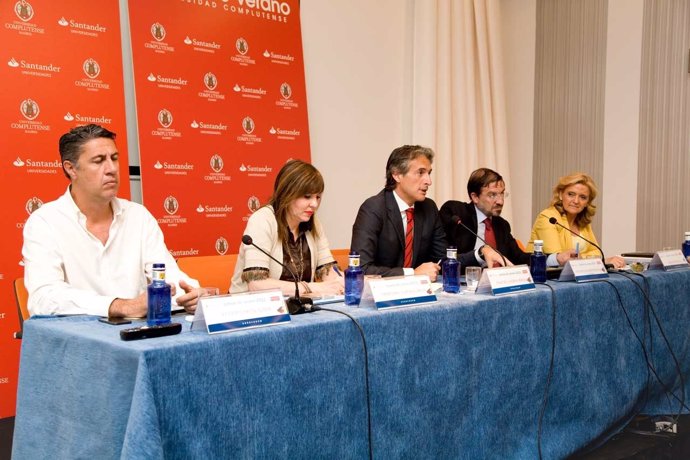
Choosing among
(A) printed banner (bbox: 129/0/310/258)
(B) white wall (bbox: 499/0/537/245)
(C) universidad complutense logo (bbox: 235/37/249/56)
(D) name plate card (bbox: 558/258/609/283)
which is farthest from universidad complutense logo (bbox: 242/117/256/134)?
(B) white wall (bbox: 499/0/537/245)

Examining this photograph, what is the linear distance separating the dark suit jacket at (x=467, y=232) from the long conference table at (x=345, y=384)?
0.93 meters

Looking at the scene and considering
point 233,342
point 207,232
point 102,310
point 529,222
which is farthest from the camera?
point 529,222

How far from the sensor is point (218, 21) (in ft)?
13.0

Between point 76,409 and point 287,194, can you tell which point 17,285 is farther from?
point 287,194

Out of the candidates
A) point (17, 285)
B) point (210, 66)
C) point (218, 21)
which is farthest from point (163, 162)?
point (17, 285)

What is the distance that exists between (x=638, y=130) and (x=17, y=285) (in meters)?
4.48

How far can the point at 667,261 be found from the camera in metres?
3.24

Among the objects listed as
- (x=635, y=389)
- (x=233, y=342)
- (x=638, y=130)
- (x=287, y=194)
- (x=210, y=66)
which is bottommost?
(x=635, y=389)

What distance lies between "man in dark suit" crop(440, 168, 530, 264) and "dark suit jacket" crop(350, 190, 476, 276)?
311mm

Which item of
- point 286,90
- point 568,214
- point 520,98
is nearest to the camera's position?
point 568,214

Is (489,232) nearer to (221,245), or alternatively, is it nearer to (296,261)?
(296,261)

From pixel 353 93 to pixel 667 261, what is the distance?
2575 mm

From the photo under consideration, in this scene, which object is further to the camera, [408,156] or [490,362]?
[408,156]

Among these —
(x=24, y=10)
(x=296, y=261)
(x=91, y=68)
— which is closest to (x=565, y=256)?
(x=296, y=261)
